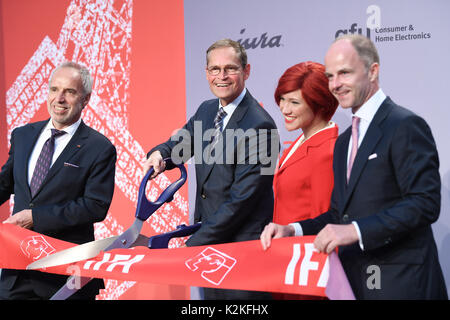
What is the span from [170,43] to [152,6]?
13.5 inches

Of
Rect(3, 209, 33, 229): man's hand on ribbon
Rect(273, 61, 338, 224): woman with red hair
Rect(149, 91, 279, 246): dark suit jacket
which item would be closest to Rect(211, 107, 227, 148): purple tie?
Rect(149, 91, 279, 246): dark suit jacket

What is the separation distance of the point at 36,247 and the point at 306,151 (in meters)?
1.36

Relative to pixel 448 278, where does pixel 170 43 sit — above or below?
above

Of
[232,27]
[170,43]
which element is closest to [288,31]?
[232,27]

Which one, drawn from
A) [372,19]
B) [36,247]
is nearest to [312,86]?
[372,19]

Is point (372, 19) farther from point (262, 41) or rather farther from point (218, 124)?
point (218, 124)

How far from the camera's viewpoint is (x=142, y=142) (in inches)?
159

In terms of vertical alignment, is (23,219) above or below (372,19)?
below

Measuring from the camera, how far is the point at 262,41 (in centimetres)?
351

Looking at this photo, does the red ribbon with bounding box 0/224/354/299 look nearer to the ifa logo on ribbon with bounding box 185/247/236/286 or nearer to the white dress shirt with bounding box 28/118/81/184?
the ifa logo on ribbon with bounding box 185/247/236/286

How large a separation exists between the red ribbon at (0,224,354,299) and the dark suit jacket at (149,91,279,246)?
0.49 feet

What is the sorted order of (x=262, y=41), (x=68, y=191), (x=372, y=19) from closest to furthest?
(x=68, y=191) < (x=372, y=19) < (x=262, y=41)

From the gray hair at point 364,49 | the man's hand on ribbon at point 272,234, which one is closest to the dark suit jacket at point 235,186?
the man's hand on ribbon at point 272,234
